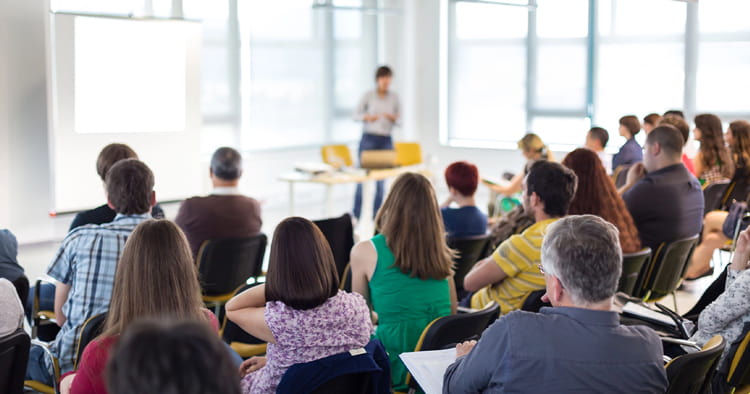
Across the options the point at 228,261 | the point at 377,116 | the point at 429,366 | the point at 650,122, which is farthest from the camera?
the point at 377,116

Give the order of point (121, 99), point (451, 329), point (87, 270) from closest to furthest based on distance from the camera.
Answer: point (451, 329) → point (87, 270) → point (121, 99)

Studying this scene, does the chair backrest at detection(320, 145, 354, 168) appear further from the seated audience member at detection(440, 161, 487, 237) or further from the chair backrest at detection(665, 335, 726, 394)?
the chair backrest at detection(665, 335, 726, 394)

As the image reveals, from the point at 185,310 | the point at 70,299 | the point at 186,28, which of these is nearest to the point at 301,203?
the point at 186,28

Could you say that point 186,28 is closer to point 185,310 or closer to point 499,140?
point 499,140

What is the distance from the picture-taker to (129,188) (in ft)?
11.3

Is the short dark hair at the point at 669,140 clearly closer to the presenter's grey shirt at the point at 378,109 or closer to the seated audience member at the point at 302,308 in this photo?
the seated audience member at the point at 302,308

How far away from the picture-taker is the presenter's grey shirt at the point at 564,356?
1939 millimetres

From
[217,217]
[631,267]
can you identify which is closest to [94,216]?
[217,217]

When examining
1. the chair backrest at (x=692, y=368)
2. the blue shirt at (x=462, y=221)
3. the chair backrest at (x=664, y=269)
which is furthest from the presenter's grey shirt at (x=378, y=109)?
the chair backrest at (x=692, y=368)

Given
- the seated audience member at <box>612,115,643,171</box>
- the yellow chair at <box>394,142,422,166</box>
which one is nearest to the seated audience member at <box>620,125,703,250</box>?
the seated audience member at <box>612,115,643,171</box>

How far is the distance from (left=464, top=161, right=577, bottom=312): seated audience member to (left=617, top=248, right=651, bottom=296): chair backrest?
0.67 meters

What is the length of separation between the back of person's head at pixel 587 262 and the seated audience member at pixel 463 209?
95.2 inches

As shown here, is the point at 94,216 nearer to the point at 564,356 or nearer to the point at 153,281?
the point at 153,281

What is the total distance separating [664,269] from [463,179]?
124 centimetres
